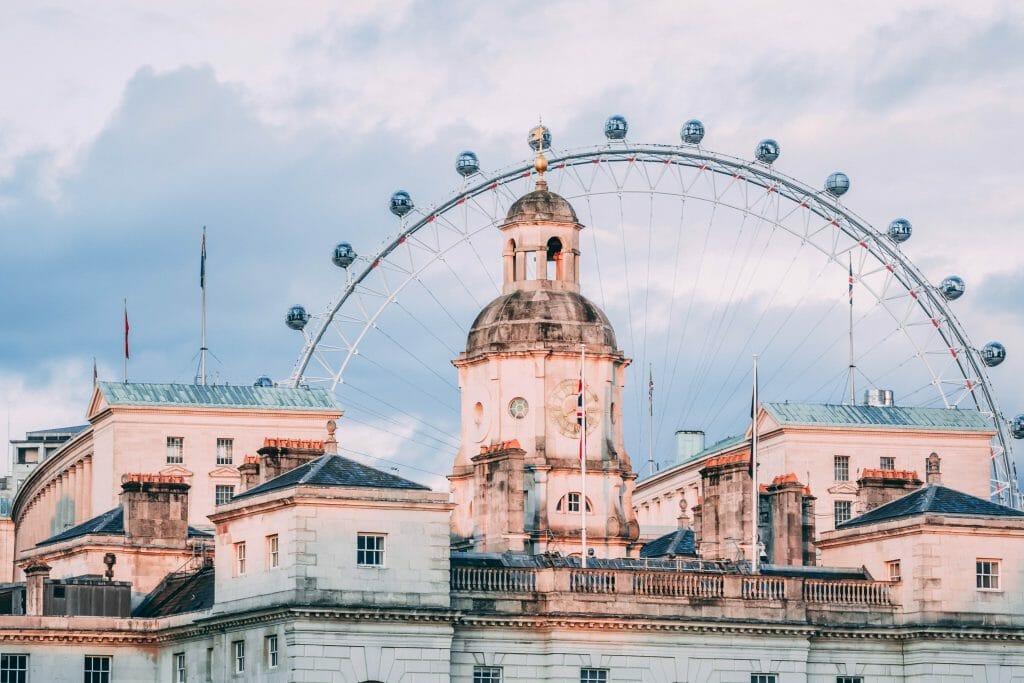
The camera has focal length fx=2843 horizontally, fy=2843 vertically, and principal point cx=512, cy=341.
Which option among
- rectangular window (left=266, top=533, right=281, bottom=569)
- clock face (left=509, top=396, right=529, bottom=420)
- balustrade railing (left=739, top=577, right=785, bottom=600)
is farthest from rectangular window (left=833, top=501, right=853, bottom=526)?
rectangular window (left=266, top=533, right=281, bottom=569)

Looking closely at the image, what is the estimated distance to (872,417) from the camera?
177375 mm

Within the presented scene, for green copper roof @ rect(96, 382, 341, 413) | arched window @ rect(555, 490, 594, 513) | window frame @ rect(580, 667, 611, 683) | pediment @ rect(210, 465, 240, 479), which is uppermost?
green copper roof @ rect(96, 382, 341, 413)

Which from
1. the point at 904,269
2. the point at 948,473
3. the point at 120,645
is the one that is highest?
the point at 904,269

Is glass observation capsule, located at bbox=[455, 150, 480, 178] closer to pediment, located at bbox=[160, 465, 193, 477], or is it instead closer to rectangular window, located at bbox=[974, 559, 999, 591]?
pediment, located at bbox=[160, 465, 193, 477]

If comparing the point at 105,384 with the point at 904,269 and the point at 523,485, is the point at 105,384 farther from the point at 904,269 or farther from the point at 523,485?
the point at 523,485

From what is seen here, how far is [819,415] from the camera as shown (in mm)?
176250

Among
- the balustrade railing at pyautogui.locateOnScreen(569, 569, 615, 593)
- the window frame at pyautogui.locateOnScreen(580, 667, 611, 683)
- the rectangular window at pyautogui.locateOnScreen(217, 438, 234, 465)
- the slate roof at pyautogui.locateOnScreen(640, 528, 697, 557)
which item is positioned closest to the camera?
the window frame at pyautogui.locateOnScreen(580, 667, 611, 683)

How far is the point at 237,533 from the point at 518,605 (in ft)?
33.1

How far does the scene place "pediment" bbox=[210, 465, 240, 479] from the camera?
16925cm

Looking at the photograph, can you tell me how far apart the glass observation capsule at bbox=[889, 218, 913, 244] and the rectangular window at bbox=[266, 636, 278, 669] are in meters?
94.4

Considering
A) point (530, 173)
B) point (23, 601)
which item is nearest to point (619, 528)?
point (23, 601)

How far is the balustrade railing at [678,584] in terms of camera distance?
3957 inches

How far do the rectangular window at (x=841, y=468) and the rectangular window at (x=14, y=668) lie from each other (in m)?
80.1

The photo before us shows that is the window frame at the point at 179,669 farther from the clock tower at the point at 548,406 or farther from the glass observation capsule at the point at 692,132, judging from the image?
the glass observation capsule at the point at 692,132
